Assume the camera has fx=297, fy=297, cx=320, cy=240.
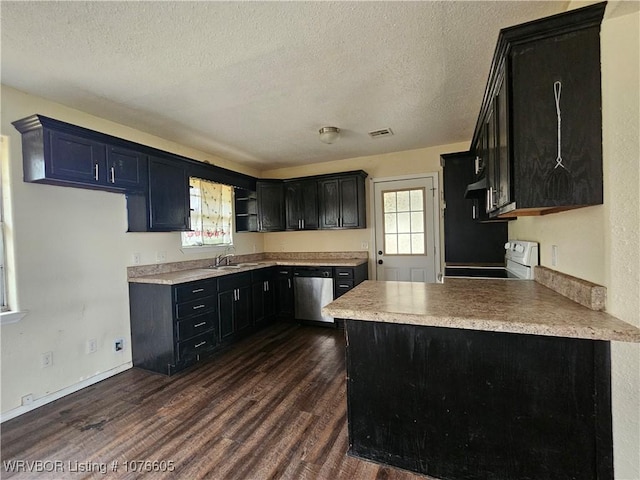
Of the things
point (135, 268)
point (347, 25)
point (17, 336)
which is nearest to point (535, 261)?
point (347, 25)

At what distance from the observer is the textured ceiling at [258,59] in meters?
1.61

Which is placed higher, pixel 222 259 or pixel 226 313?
pixel 222 259

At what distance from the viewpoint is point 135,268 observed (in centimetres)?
319

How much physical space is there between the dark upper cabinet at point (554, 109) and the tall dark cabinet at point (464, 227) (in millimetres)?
2038

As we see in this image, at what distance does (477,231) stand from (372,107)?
1906mm

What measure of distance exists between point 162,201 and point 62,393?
1.92 m

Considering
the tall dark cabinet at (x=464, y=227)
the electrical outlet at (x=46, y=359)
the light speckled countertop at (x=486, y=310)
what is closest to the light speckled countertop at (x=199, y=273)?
the electrical outlet at (x=46, y=359)

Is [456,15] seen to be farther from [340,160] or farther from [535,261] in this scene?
[340,160]

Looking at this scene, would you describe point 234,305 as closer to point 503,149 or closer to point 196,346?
point 196,346

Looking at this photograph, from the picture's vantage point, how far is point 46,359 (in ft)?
8.07

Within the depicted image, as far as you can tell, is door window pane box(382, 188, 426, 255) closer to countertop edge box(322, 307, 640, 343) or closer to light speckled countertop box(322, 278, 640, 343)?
light speckled countertop box(322, 278, 640, 343)

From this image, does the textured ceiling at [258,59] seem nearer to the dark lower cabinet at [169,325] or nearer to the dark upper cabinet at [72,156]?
the dark upper cabinet at [72,156]

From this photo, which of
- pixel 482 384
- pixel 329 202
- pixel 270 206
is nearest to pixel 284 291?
pixel 270 206

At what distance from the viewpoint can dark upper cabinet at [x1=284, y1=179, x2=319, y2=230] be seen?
15.4ft
